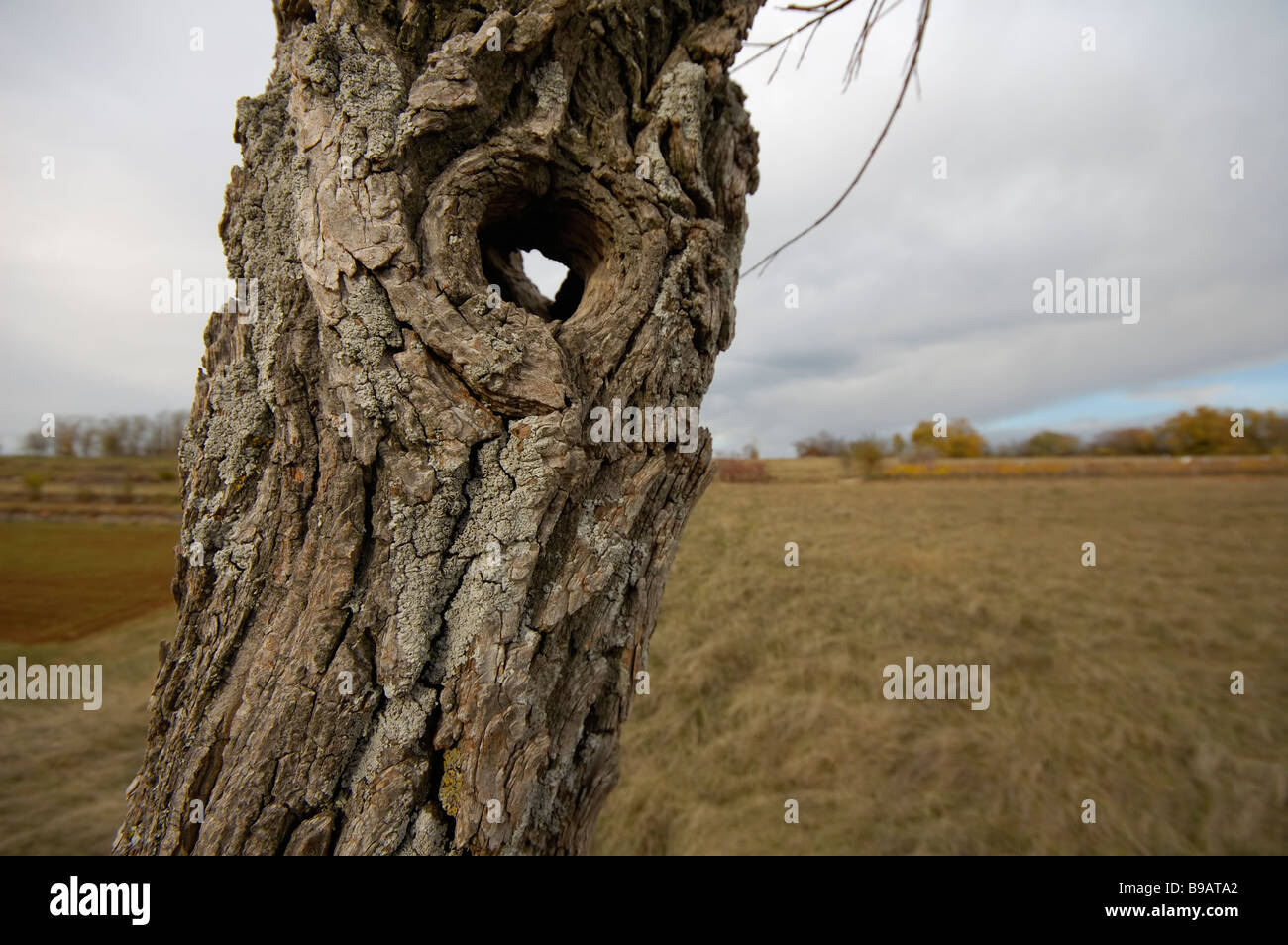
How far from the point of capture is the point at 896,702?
15.7 feet

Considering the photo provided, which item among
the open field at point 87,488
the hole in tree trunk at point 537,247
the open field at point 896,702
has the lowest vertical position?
the open field at point 896,702

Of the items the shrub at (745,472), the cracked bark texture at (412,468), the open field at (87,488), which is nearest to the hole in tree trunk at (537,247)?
the cracked bark texture at (412,468)

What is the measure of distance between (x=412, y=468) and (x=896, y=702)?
16.6 ft

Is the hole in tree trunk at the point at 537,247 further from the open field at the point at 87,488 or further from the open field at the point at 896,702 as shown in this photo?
the open field at the point at 87,488

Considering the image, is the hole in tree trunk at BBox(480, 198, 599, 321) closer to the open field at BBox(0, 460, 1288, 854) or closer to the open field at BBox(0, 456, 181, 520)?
the open field at BBox(0, 460, 1288, 854)

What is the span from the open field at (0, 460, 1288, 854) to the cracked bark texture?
2863 millimetres

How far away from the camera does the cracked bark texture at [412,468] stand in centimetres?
127

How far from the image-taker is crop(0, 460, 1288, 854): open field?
3.55m

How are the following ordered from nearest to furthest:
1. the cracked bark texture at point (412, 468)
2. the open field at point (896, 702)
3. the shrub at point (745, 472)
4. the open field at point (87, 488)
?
the cracked bark texture at point (412, 468) < the open field at point (896, 702) < the open field at point (87, 488) < the shrub at point (745, 472)

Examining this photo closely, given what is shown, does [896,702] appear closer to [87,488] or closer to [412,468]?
[412,468]

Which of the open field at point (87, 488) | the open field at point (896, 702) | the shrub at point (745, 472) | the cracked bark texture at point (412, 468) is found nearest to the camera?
the cracked bark texture at point (412, 468)

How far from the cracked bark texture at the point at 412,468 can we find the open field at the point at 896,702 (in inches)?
113

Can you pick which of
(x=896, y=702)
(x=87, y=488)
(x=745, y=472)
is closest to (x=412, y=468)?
(x=896, y=702)
